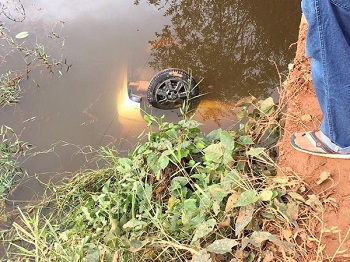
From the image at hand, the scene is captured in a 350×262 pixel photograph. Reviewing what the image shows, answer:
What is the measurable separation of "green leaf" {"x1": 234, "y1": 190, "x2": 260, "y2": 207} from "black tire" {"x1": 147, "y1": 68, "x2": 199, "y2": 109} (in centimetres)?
149

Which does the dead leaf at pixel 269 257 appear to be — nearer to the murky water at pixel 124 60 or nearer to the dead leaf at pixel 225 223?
the dead leaf at pixel 225 223

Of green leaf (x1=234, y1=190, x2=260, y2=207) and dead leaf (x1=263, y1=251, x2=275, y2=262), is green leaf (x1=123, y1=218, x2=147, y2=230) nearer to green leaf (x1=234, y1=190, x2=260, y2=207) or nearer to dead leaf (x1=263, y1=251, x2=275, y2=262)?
green leaf (x1=234, y1=190, x2=260, y2=207)

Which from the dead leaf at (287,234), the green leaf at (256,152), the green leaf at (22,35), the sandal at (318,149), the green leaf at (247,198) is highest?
the green leaf at (22,35)

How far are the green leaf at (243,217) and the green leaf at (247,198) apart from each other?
0.06 m

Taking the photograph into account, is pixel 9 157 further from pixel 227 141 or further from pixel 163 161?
pixel 227 141

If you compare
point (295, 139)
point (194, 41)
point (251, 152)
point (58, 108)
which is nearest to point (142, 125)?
point (58, 108)

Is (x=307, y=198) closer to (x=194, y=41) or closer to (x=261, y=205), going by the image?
(x=261, y=205)

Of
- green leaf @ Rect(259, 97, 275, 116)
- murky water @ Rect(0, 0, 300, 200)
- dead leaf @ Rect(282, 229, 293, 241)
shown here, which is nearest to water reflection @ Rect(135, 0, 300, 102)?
murky water @ Rect(0, 0, 300, 200)

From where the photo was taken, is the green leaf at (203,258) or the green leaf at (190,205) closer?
Result: the green leaf at (203,258)

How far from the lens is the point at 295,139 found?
223 centimetres

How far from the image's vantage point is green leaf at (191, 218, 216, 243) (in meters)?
2.09

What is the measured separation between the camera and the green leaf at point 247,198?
6.73ft

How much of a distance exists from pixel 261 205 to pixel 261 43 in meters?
2.17

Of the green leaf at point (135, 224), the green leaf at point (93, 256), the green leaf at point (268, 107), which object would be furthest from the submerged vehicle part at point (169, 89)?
the green leaf at point (93, 256)
